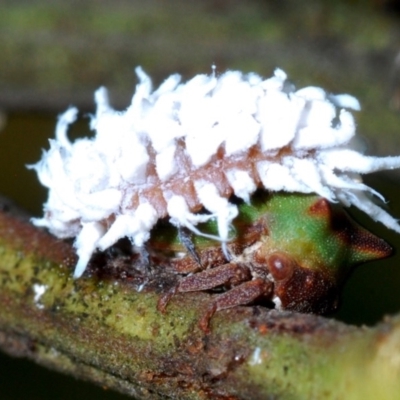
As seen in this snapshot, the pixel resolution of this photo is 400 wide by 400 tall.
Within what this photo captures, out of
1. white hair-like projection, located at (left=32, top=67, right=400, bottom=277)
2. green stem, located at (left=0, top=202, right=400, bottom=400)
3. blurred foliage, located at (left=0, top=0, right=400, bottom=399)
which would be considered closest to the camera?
green stem, located at (left=0, top=202, right=400, bottom=400)

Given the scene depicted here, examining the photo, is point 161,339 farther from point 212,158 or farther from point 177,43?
point 177,43

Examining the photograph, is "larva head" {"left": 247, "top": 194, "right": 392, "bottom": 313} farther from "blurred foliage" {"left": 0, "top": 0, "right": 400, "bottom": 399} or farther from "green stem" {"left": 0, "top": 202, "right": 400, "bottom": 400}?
"blurred foliage" {"left": 0, "top": 0, "right": 400, "bottom": 399}

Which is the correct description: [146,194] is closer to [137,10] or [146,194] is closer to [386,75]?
[386,75]

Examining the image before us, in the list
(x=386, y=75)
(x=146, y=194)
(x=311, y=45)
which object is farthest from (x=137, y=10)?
(x=146, y=194)

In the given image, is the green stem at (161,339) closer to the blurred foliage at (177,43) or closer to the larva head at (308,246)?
the larva head at (308,246)

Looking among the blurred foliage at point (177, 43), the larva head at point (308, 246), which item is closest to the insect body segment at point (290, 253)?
the larva head at point (308, 246)

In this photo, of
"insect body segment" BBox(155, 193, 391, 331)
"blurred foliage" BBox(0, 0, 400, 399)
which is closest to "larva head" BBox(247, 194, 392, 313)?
"insect body segment" BBox(155, 193, 391, 331)

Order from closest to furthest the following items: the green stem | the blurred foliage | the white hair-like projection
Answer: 1. the green stem
2. the white hair-like projection
3. the blurred foliage
